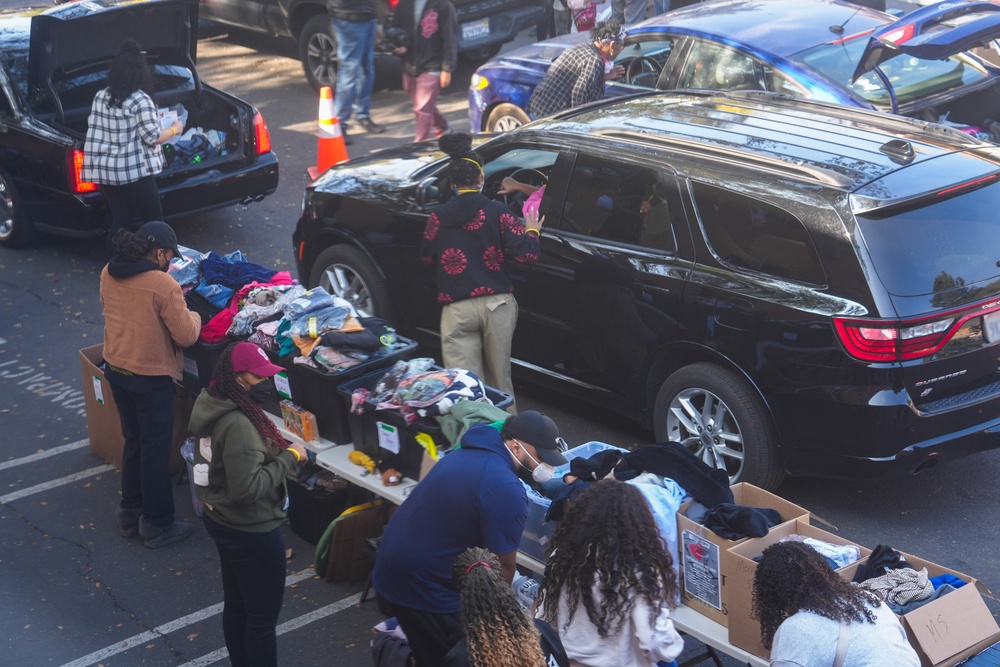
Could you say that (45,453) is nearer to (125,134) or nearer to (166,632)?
(166,632)

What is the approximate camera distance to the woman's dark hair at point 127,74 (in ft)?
28.2

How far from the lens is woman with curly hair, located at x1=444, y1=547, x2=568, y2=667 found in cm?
323

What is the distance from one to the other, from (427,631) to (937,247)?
320cm

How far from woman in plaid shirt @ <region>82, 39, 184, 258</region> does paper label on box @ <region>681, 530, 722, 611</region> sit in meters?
5.65

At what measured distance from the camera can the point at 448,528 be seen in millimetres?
4281

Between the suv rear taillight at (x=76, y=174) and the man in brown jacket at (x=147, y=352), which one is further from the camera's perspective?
the suv rear taillight at (x=76, y=174)

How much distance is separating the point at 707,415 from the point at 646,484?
4.58 feet

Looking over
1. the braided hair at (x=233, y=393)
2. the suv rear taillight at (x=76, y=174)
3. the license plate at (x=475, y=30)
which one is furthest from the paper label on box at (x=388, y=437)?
the license plate at (x=475, y=30)

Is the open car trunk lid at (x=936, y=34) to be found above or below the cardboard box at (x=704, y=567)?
above

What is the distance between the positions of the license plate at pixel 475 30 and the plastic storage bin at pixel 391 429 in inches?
336

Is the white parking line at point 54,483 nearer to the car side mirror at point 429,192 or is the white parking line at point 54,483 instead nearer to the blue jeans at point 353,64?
the car side mirror at point 429,192

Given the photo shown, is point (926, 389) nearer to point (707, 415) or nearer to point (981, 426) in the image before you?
point (981, 426)

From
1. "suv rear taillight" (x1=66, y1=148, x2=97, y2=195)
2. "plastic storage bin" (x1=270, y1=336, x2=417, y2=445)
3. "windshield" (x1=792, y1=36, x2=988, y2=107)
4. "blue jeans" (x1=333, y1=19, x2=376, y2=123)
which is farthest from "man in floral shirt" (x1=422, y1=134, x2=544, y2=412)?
"blue jeans" (x1=333, y1=19, x2=376, y2=123)

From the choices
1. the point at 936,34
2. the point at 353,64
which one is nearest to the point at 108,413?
the point at 936,34
